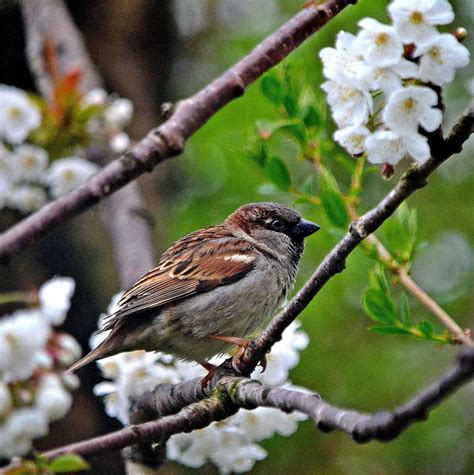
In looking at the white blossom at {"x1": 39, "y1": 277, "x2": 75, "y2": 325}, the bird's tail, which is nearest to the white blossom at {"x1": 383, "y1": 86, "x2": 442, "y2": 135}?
the white blossom at {"x1": 39, "y1": 277, "x2": 75, "y2": 325}

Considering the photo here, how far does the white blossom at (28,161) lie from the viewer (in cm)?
391

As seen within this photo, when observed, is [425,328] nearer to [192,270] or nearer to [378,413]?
[378,413]

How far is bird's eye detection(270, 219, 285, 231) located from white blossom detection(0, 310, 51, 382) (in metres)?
2.17

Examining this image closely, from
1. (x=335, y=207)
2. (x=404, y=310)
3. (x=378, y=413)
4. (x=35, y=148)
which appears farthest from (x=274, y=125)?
(x=378, y=413)

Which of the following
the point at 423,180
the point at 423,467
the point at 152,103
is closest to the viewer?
the point at 423,180

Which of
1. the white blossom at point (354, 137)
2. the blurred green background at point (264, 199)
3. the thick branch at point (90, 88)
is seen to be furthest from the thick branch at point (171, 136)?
the blurred green background at point (264, 199)

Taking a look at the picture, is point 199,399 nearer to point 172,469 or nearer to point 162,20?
point 172,469

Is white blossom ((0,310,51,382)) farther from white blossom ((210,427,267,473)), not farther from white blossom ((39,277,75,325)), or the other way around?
white blossom ((210,427,267,473))

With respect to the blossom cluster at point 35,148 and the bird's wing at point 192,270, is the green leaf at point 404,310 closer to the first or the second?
the bird's wing at point 192,270

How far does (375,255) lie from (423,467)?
10.4 feet

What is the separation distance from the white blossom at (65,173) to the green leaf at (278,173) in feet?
4.48

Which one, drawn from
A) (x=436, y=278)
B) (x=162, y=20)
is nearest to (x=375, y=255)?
(x=436, y=278)

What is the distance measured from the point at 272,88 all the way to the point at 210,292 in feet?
3.75

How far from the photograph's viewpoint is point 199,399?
9.30ft
